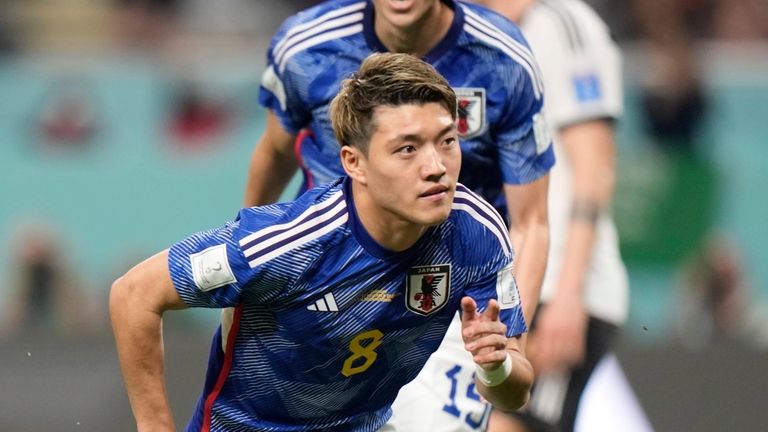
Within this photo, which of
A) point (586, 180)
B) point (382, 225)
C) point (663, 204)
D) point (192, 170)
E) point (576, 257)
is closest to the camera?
point (382, 225)

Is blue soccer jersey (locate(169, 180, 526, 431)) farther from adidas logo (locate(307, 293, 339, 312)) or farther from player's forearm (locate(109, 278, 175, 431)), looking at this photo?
player's forearm (locate(109, 278, 175, 431))

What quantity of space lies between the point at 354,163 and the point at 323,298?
15.3 inches

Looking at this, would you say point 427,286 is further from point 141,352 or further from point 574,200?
point 574,200

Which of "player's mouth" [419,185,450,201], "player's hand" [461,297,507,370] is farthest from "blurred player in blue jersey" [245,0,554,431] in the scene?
"player's hand" [461,297,507,370]

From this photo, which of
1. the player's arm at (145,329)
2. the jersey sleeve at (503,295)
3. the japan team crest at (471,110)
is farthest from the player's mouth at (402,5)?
the player's arm at (145,329)

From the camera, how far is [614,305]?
620cm

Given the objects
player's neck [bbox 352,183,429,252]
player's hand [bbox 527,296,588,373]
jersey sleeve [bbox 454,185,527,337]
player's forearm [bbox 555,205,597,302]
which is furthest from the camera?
player's forearm [bbox 555,205,597,302]

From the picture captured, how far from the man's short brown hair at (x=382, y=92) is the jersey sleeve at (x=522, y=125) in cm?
86

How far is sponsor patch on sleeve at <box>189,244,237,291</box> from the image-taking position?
3.97 meters

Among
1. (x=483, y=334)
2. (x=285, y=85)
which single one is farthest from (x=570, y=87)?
(x=483, y=334)

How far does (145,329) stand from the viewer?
13.5 feet

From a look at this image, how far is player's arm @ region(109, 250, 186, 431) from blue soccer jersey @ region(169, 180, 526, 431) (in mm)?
66

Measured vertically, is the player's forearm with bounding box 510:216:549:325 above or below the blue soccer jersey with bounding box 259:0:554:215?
below

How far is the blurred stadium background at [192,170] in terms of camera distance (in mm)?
9828
